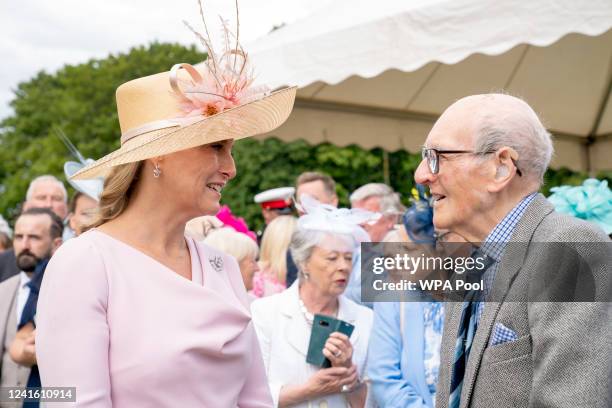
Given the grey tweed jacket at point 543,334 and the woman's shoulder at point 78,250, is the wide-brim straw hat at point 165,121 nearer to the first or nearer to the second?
the woman's shoulder at point 78,250

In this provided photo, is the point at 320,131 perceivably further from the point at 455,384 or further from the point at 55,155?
the point at 55,155

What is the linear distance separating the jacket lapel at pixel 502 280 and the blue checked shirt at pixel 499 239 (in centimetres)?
5

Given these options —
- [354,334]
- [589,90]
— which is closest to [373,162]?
[589,90]

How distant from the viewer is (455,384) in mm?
2385

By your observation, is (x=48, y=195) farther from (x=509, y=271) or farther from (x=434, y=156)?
(x=509, y=271)

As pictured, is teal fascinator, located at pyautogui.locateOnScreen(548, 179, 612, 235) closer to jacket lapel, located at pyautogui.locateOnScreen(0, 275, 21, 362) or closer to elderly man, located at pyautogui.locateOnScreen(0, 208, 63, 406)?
elderly man, located at pyautogui.locateOnScreen(0, 208, 63, 406)

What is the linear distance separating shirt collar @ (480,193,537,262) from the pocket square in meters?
0.26

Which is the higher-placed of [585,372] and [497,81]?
[497,81]

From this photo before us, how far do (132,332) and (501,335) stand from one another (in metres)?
1.05

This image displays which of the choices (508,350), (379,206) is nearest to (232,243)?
(379,206)

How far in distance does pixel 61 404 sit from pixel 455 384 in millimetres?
1163

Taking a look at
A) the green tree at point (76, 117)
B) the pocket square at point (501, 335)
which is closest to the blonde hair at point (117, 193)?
the pocket square at point (501, 335)

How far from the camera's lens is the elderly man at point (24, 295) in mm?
4871

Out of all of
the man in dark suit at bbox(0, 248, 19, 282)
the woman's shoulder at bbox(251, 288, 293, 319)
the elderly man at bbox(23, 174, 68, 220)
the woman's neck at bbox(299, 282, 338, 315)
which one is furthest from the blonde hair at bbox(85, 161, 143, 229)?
the elderly man at bbox(23, 174, 68, 220)
